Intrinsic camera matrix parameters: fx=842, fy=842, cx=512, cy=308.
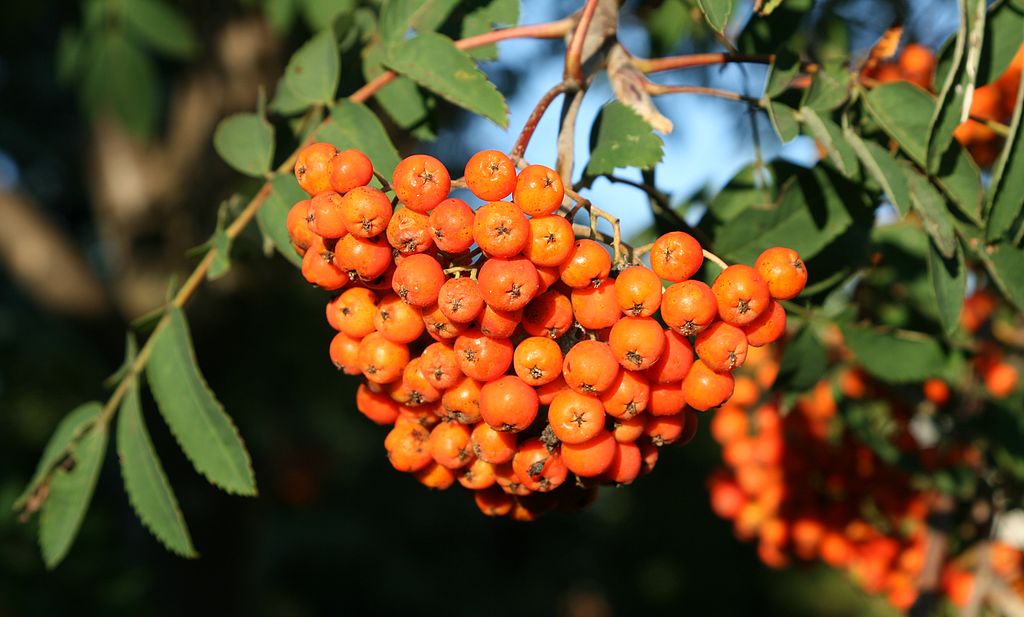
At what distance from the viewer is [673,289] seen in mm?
1060

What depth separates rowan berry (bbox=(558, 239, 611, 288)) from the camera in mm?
1038

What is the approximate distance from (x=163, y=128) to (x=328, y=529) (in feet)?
17.9

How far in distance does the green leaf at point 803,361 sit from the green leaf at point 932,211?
0.37 metres

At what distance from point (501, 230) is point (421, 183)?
0.13 m

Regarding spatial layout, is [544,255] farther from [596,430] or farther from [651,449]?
[651,449]

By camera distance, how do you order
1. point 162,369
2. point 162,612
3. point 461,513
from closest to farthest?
1. point 162,369
2. point 162,612
3. point 461,513

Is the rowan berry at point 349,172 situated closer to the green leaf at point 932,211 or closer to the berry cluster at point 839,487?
the green leaf at point 932,211

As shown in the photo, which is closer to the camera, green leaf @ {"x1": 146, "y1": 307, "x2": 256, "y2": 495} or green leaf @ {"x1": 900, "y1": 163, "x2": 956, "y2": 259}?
green leaf @ {"x1": 900, "y1": 163, "x2": 956, "y2": 259}

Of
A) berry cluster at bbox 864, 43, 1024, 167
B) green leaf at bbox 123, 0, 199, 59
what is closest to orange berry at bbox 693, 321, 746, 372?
berry cluster at bbox 864, 43, 1024, 167

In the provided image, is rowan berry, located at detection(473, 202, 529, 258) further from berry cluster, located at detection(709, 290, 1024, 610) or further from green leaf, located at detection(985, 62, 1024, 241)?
berry cluster, located at detection(709, 290, 1024, 610)

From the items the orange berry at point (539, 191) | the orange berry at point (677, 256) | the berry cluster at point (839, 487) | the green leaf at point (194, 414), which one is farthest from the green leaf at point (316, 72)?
the berry cluster at point (839, 487)

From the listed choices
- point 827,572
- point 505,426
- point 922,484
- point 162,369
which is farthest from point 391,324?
point 827,572

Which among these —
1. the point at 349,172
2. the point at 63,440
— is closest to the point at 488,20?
the point at 349,172

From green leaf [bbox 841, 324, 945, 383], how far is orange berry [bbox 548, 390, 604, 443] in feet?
2.89
